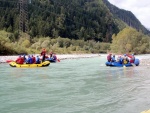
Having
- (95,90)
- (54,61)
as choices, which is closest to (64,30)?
(54,61)

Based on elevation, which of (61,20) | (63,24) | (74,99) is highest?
(61,20)

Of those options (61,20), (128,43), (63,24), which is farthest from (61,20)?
(128,43)

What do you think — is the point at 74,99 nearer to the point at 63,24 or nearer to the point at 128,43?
the point at 128,43

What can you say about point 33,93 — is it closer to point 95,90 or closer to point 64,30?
point 95,90

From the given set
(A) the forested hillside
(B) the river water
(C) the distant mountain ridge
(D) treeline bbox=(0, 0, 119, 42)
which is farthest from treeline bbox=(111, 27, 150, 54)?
(B) the river water

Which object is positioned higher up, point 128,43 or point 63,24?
point 63,24

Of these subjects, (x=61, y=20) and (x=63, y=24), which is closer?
(x=61, y=20)

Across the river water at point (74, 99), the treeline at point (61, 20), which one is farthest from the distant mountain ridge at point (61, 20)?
the river water at point (74, 99)

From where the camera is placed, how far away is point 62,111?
1102 centimetres

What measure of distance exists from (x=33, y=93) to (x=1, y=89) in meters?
1.99

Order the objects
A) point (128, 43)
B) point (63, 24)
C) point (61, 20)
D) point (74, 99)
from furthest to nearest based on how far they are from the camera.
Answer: point (63, 24) → point (61, 20) → point (128, 43) → point (74, 99)

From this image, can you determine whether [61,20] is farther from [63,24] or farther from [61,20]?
[63,24]

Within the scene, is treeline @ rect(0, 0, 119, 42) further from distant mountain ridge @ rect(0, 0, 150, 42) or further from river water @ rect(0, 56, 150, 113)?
river water @ rect(0, 56, 150, 113)

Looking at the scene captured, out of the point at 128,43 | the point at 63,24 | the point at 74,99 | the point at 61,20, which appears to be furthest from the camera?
the point at 63,24
